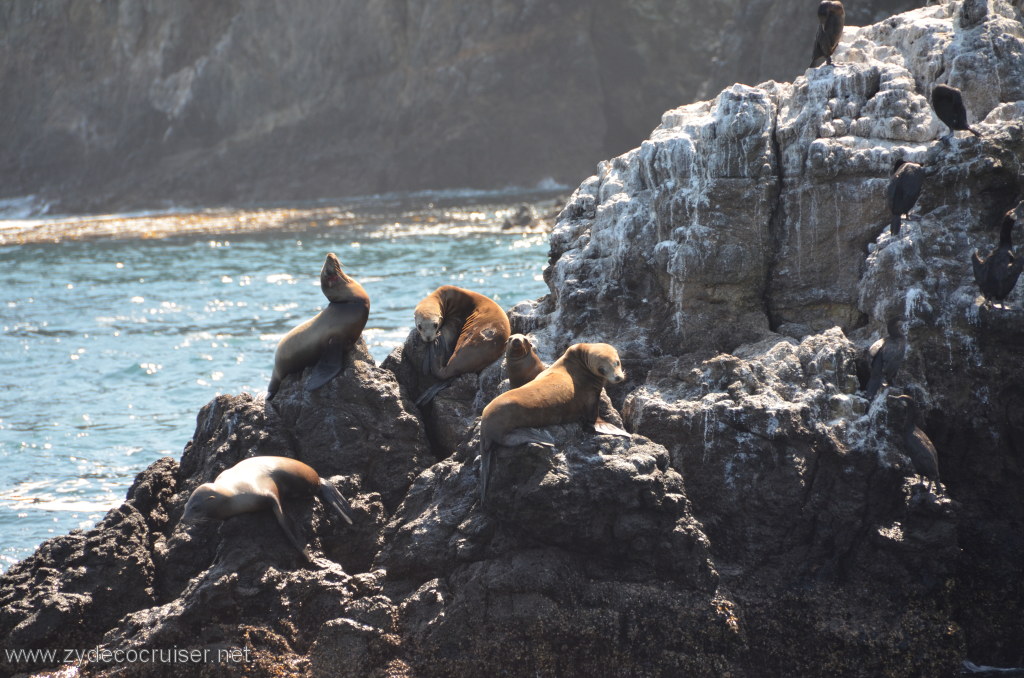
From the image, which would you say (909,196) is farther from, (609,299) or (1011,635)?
(1011,635)

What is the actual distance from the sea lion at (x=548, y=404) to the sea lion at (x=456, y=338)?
115 centimetres

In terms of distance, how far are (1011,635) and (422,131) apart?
116 ft

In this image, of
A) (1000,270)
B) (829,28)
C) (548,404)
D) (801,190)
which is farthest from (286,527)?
(829,28)

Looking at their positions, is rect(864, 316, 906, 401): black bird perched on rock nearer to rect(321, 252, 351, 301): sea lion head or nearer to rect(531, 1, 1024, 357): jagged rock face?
rect(531, 1, 1024, 357): jagged rock face

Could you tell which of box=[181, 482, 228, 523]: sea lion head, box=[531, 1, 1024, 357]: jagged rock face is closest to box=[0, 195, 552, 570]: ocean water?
box=[181, 482, 228, 523]: sea lion head

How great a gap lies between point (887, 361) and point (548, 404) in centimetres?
184

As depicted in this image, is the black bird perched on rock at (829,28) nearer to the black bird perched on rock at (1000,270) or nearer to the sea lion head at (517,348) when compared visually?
the black bird perched on rock at (1000,270)

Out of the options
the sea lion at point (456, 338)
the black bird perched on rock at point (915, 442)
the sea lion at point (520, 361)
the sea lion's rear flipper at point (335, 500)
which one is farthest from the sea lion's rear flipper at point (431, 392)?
the black bird perched on rock at point (915, 442)

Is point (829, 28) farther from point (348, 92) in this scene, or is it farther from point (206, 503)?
point (348, 92)

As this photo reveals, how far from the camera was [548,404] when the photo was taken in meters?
5.36

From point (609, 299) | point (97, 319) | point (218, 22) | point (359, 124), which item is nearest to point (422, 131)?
point (359, 124)

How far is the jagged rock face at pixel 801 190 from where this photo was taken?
20.0 feet

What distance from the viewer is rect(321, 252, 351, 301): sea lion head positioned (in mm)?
6715

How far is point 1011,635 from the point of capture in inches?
201
